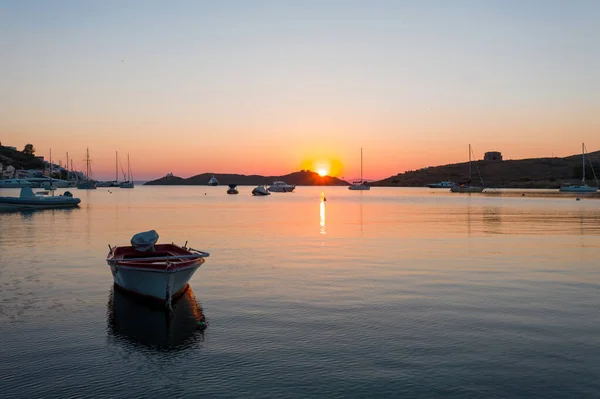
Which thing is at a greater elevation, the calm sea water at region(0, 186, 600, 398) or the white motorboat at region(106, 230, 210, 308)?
the white motorboat at region(106, 230, 210, 308)

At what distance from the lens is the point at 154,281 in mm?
21719

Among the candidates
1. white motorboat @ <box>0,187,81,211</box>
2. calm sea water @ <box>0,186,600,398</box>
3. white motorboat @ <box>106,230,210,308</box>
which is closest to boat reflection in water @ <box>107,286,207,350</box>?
calm sea water @ <box>0,186,600,398</box>

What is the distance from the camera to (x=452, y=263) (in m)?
33.5

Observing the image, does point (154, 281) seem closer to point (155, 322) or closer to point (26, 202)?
point (155, 322)

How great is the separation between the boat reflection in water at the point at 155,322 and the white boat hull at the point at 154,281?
0.51 m

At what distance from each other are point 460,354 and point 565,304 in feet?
28.8

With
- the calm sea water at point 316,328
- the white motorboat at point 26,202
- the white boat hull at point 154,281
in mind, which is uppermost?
the white motorboat at point 26,202

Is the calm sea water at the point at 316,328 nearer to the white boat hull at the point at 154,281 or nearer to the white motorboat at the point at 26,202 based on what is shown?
the white boat hull at the point at 154,281

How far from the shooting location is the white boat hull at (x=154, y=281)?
21359 millimetres

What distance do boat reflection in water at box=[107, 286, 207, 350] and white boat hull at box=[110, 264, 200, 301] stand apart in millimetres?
514

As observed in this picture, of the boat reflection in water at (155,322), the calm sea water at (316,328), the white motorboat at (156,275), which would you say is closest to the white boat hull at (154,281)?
the white motorboat at (156,275)

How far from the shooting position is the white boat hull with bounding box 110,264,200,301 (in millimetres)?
21359

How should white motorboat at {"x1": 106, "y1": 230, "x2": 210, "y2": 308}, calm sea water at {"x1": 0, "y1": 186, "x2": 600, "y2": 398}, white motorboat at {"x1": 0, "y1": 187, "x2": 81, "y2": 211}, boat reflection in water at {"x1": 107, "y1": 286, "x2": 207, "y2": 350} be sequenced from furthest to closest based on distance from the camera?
white motorboat at {"x1": 0, "y1": 187, "x2": 81, "y2": 211} < white motorboat at {"x1": 106, "y1": 230, "x2": 210, "y2": 308} < boat reflection in water at {"x1": 107, "y1": 286, "x2": 207, "y2": 350} < calm sea water at {"x1": 0, "y1": 186, "x2": 600, "y2": 398}

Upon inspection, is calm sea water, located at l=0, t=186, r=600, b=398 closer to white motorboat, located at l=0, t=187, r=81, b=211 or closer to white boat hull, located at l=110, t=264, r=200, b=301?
white boat hull, located at l=110, t=264, r=200, b=301
